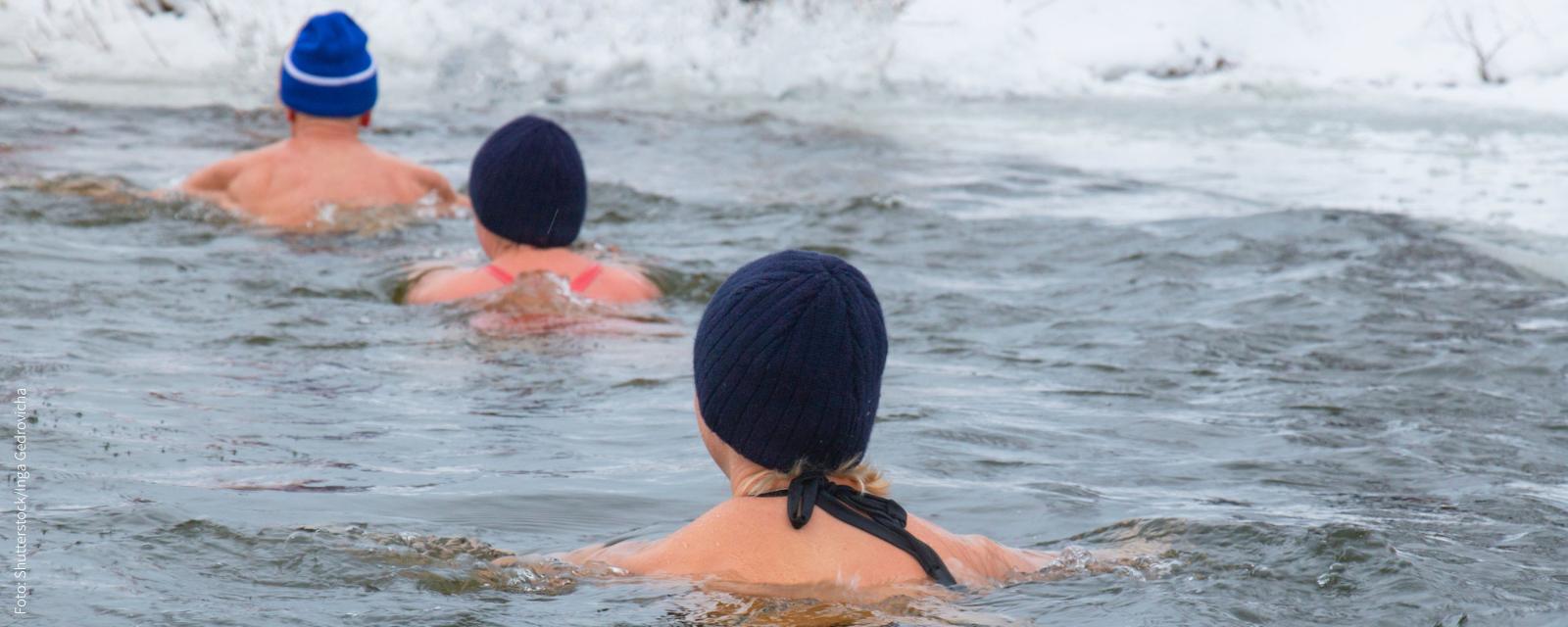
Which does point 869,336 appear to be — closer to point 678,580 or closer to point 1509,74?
point 678,580

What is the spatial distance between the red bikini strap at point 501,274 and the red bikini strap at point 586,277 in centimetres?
26

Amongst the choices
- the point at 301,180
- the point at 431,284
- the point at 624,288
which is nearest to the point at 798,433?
the point at 624,288

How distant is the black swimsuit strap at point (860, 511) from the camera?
2.85 m

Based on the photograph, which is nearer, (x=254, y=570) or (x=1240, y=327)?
(x=254, y=570)

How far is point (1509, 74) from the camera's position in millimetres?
16188

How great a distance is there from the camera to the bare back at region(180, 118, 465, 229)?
7730mm

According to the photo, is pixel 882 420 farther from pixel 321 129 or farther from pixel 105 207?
pixel 105 207

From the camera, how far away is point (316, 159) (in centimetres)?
786

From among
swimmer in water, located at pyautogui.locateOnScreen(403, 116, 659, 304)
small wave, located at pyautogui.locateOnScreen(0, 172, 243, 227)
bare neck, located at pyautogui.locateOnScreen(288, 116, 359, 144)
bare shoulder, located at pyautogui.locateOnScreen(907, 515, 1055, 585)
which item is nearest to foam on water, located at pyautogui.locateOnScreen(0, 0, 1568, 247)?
small wave, located at pyautogui.locateOnScreen(0, 172, 243, 227)

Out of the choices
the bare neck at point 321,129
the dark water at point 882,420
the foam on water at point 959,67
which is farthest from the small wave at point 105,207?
the foam on water at point 959,67

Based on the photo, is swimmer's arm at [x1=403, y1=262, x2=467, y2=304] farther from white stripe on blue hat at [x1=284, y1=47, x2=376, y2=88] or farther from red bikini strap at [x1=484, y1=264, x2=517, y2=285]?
white stripe on blue hat at [x1=284, y1=47, x2=376, y2=88]

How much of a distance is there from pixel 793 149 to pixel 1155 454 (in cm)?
816

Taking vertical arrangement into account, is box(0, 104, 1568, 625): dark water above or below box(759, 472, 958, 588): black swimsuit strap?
below

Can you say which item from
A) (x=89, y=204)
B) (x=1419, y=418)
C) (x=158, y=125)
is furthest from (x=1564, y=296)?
(x=158, y=125)
